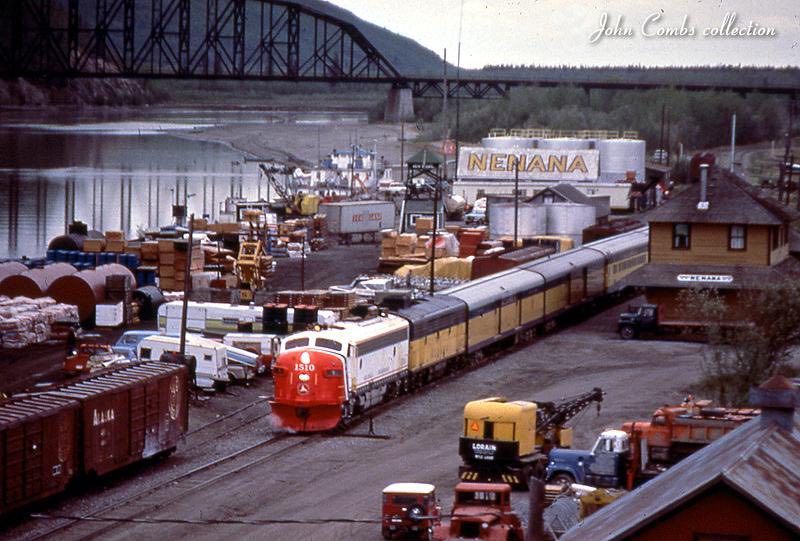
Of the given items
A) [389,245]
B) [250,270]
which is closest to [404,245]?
[389,245]

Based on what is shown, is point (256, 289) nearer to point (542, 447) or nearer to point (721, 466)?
point (542, 447)

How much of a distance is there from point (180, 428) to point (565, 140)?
85.5 meters

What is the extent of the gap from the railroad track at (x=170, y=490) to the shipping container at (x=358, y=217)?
54011 mm

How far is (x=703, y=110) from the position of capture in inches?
6452

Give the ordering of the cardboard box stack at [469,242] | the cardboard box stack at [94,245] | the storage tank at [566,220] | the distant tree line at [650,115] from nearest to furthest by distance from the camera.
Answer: the cardboard box stack at [94,245], the cardboard box stack at [469,242], the storage tank at [566,220], the distant tree line at [650,115]

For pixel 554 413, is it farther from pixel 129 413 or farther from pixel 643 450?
pixel 129 413

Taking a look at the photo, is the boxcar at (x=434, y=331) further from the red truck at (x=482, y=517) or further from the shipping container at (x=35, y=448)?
the red truck at (x=482, y=517)

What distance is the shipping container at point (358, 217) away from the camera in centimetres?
8712

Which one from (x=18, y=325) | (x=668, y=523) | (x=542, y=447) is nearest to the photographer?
(x=668, y=523)

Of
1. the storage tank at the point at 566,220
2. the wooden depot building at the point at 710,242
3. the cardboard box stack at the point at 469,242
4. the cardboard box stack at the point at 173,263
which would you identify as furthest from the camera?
the storage tank at the point at 566,220

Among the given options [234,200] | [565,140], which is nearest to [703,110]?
[565,140]

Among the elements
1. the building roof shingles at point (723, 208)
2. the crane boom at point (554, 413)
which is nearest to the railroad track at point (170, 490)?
the crane boom at point (554, 413)

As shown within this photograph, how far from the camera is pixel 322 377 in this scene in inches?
1297

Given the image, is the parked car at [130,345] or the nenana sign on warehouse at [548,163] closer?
the parked car at [130,345]
